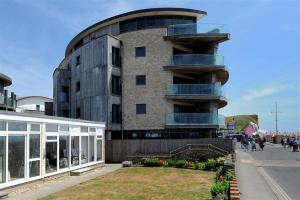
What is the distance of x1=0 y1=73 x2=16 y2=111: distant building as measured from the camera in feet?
134

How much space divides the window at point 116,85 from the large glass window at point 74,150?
12.6m

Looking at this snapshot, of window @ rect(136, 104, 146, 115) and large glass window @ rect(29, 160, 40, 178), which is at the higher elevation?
window @ rect(136, 104, 146, 115)

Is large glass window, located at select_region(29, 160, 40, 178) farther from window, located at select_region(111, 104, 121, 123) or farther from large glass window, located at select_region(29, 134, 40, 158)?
window, located at select_region(111, 104, 121, 123)

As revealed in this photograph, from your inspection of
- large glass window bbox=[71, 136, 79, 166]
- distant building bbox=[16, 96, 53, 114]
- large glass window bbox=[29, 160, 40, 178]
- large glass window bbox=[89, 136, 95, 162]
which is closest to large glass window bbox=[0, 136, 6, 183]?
large glass window bbox=[29, 160, 40, 178]

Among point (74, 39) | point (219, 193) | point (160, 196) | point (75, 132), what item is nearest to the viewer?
point (219, 193)

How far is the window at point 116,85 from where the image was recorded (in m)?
38.8

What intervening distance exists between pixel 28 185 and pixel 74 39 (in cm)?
3233

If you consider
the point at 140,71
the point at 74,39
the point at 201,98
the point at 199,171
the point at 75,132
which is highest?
the point at 74,39

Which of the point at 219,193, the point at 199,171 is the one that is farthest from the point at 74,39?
the point at 219,193

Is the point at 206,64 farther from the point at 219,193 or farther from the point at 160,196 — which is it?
the point at 219,193

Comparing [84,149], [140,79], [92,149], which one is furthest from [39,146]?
[140,79]

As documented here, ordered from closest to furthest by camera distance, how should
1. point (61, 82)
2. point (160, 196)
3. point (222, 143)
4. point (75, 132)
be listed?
point (160, 196), point (75, 132), point (222, 143), point (61, 82)

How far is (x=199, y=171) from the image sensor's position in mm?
26547

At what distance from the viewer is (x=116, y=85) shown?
129 feet
